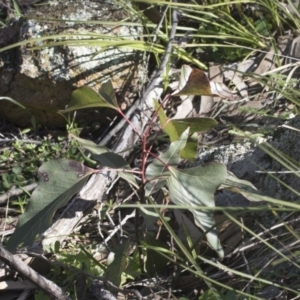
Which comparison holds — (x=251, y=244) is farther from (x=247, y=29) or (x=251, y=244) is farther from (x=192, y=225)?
(x=247, y=29)

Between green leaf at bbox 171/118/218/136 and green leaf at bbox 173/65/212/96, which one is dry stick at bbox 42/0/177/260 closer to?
green leaf at bbox 171/118/218/136

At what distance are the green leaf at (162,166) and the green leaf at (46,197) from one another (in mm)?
189

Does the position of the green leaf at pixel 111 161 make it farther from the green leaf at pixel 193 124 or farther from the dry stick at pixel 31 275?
the dry stick at pixel 31 275

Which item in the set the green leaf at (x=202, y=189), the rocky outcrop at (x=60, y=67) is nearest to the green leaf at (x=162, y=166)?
the green leaf at (x=202, y=189)

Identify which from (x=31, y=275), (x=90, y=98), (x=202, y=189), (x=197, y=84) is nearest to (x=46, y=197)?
(x=31, y=275)

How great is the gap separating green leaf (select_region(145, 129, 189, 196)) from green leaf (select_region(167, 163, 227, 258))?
0.05m

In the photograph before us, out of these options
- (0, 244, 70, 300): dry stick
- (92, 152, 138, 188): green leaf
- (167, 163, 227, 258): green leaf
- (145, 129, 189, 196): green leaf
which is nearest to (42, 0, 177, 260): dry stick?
(92, 152, 138, 188): green leaf

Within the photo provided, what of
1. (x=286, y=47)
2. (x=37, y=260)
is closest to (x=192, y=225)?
(x=37, y=260)

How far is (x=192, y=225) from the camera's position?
2242 millimetres

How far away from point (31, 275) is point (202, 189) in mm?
551

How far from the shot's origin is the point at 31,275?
74.2 inches

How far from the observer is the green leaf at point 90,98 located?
2006 millimetres

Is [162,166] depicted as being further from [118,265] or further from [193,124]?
[118,265]

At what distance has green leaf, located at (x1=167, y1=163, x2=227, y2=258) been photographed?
1.79 metres
